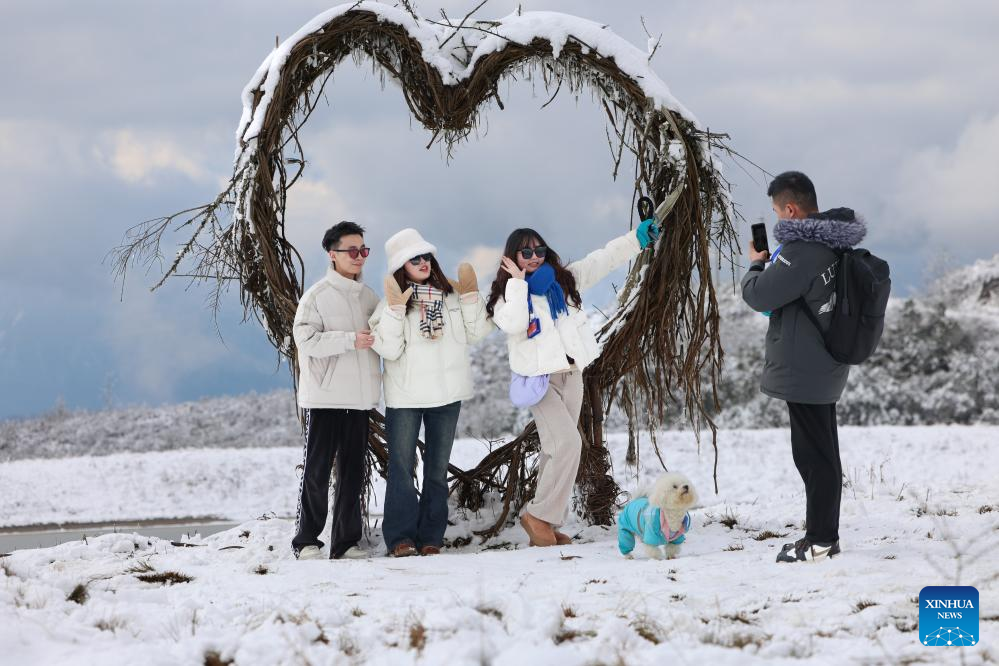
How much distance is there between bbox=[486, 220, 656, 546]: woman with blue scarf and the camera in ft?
15.4

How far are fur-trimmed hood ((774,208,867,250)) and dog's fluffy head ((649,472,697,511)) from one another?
1.24 m

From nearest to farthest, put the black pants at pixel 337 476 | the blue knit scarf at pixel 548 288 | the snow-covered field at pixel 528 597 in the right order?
the snow-covered field at pixel 528 597 < the blue knit scarf at pixel 548 288 < the black pants at pixel 337 476

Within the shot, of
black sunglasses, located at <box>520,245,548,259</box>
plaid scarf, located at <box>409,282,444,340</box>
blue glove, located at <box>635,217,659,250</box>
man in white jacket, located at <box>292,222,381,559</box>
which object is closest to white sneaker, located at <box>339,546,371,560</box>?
man in white jacket, located at <box>292,222,381,559</box>

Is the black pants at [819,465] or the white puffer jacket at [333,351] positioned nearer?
the black pants at [819,465]

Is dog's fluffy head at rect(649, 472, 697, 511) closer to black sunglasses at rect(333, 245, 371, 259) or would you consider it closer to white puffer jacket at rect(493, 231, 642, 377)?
white puffer jacket at rect(493, 231, 642, 377)

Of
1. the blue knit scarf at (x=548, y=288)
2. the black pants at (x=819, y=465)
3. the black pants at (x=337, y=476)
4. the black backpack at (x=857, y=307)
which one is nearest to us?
the black backpack at (x=857, y=307)

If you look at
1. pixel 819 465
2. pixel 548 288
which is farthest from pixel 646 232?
pixel 819 465

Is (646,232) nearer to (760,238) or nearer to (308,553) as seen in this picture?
(760,238)

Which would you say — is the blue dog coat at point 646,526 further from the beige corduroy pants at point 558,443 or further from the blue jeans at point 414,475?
the blue jeans at point 414,475

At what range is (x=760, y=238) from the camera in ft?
13.7

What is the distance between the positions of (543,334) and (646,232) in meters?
0.90

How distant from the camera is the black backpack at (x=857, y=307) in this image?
12.7 ft

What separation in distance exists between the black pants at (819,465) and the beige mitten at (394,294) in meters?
2.00

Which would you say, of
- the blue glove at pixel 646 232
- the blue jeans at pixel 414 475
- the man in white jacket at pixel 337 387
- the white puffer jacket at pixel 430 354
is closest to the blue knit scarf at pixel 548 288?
the white puffer jacket at pixel 430 354
